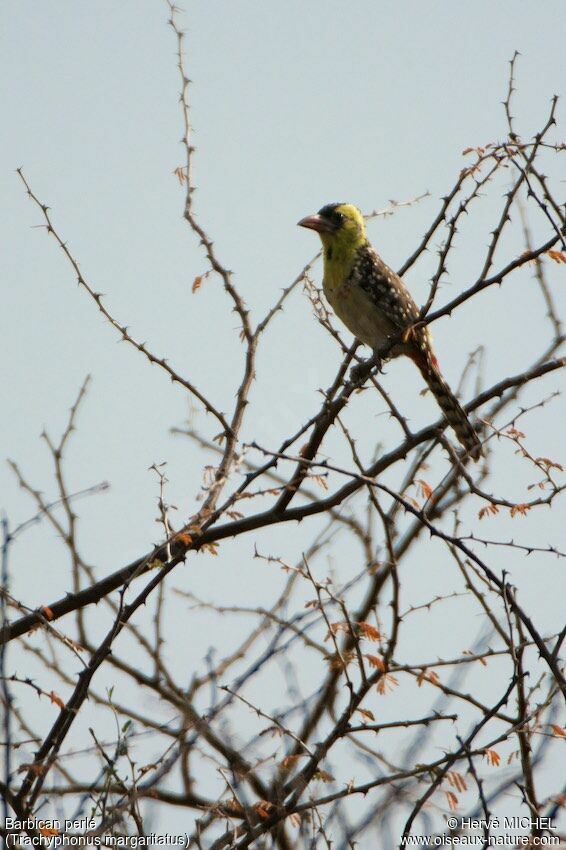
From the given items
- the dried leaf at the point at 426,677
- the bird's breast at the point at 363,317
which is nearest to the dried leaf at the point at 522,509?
the dried leaf at the point at 426,677

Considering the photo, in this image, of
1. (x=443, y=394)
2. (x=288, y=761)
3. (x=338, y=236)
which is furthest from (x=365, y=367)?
(x=288, y=761)

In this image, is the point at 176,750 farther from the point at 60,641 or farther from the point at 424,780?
the point at 424,780

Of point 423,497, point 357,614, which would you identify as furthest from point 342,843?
point 357,614

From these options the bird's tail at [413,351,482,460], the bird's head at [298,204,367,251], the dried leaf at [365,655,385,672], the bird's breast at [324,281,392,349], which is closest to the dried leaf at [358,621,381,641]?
the dried leaf at [365,655,385,672]

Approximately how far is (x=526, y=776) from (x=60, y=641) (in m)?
1.82

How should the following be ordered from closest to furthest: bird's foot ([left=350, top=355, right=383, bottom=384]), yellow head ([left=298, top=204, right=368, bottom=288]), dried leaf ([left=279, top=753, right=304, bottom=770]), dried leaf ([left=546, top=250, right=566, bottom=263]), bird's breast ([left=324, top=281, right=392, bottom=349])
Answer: dried leaf ([left=279, top=753, right=304, bottom=770])
dried leaf ([left=546, top=250, right=566, bottom=263])
bird's foot ([left=350, top=355, right=383, bottom=384])
bird's breast ([left=324, top=281, right=392, bottom=349])
yellow head ([left=298, top=204, right=368, bottom=288])

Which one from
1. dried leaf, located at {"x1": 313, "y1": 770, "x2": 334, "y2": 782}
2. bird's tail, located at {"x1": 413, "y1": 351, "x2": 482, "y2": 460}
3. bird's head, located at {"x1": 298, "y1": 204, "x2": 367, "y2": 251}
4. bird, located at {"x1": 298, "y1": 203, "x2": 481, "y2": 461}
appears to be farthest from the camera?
bird's head, located at {"x1": 298, "y1": 204, "x2": 367, "y2": 251}

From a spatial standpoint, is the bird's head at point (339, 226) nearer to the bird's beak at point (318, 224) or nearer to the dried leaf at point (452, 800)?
the bird's beak at point (318, 224)

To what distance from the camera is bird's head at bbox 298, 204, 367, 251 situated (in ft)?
24.9

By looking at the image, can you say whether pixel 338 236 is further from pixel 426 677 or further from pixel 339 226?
pixel 426 677

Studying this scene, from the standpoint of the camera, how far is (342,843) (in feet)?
11.2

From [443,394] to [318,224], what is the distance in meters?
1.50

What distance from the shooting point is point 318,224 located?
7.65 m

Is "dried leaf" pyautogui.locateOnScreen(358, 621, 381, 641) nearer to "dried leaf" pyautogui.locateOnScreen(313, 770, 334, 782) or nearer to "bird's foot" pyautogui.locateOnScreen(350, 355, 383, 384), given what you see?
"dried leaf" pyautogui.locateOnScreen(313, 770, 334, 782)
